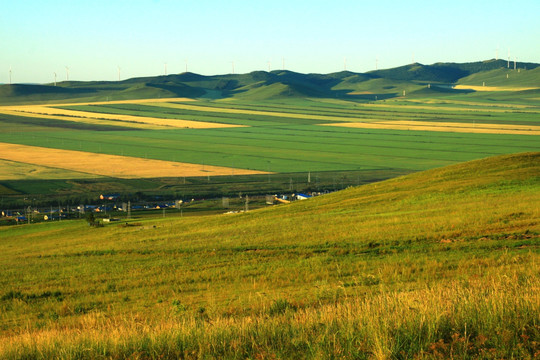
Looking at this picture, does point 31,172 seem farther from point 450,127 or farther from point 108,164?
point 450,127

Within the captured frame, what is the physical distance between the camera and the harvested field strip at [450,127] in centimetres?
15850

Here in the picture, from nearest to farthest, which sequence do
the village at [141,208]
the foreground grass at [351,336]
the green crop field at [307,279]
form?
the foreground grass at [351,336], the green crop field at [307,279], the village at [141,208]

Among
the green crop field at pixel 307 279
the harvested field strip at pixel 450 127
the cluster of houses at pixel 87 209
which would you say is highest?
the green crop field at pixel 307 279

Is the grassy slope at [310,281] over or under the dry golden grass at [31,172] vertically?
over

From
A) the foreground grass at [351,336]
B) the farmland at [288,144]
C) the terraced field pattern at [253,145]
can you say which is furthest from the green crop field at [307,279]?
the terraced field pattern at [253,145]

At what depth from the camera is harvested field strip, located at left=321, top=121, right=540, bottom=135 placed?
158500 millimetres

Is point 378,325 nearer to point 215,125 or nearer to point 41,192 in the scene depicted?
point 41,192

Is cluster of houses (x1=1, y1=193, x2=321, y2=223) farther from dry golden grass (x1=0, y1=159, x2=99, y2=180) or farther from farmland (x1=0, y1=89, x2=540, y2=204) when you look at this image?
dry golden grass (x1=0, y1=159, x2=99, y2=180)

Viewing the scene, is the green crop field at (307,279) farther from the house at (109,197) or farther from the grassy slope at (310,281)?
the house at (109,197)

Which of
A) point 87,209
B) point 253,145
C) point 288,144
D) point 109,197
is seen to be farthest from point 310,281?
point 288,144

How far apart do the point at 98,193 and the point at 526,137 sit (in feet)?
312

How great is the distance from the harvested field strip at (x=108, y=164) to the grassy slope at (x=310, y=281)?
194ft

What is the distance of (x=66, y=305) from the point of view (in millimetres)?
16844

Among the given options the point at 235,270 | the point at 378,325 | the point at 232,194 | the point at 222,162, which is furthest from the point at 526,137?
the point at 378,325
